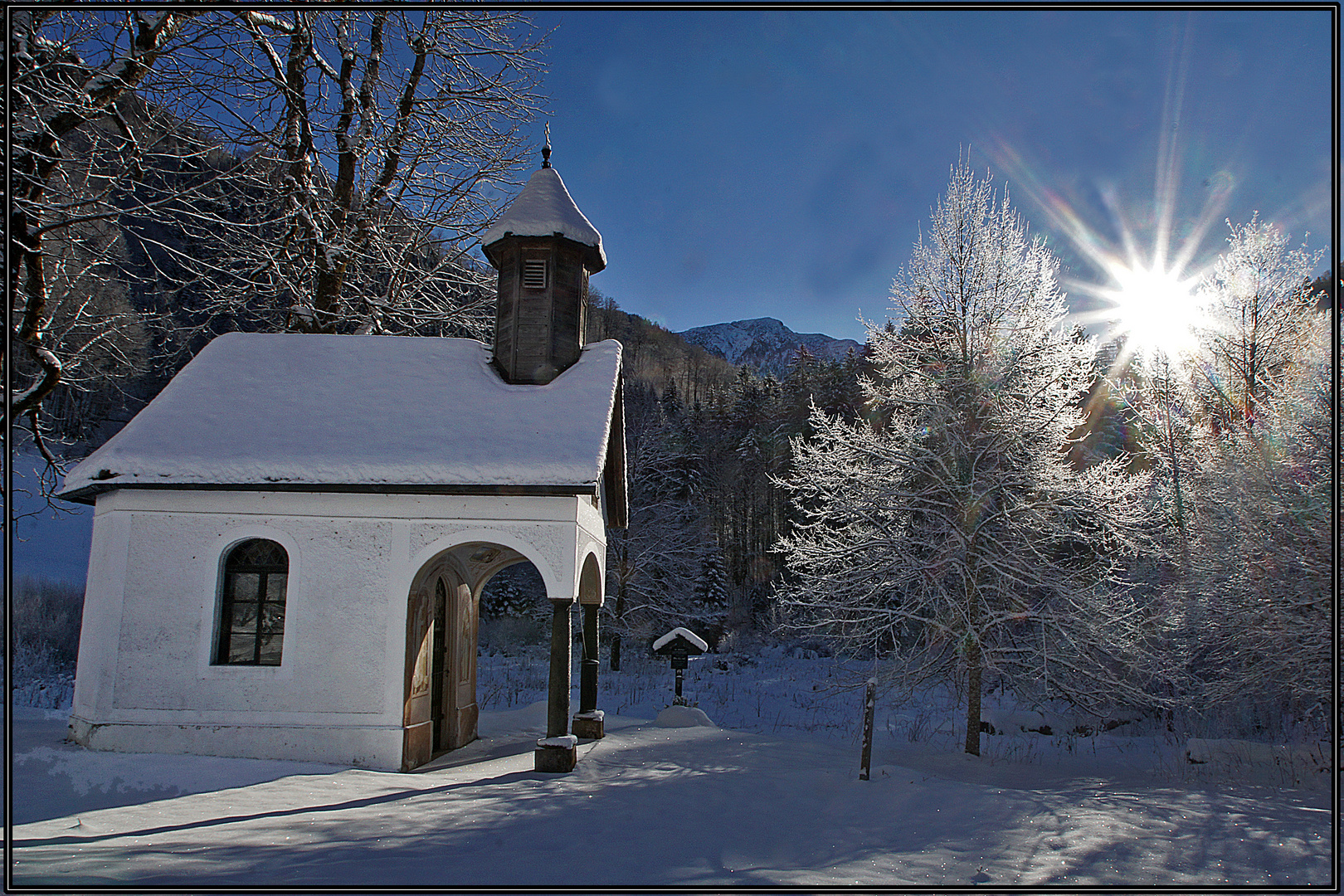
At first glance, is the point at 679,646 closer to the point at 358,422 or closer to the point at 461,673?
the point at 461,673

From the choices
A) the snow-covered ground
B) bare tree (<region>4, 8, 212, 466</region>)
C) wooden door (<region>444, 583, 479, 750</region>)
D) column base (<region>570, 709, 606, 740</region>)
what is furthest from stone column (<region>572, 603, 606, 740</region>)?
bare tree (<region>4, 8, 212, 466</region>)

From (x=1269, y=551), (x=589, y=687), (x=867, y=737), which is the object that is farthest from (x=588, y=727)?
(x=1269, y=551)

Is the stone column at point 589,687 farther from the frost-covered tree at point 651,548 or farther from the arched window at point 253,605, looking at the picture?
the frost-covered tree at point 651,548

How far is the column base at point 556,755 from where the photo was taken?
8820 millimetres

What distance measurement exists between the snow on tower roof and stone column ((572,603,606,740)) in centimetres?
605

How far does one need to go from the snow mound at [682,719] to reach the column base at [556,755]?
4622 millimetres

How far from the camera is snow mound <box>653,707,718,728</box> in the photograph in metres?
13.4

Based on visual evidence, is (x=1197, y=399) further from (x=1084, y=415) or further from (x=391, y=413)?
(x=391, y=413)

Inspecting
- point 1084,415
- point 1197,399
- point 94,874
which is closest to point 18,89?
point 94,874

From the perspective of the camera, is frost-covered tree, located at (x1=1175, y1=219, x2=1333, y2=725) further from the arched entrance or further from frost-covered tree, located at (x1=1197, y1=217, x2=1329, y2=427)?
the arched entrance

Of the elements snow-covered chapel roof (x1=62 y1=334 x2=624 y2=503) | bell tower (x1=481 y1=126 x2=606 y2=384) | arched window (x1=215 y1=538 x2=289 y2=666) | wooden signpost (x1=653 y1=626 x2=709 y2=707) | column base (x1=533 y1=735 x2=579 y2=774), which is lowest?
column base (x1=533 y1=735 x2=579 y2=774)

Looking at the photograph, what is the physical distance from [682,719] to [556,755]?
517cm

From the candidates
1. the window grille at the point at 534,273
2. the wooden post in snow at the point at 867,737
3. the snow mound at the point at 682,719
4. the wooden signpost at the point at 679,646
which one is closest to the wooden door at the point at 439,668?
the snow mound at the point at 682,719

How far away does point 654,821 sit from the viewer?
21.9 feet
